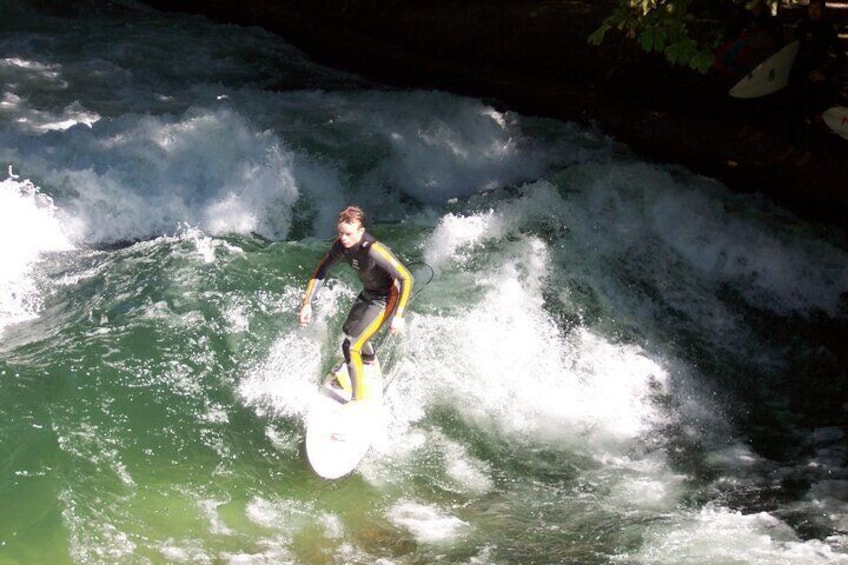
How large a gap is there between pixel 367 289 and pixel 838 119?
17.4ft

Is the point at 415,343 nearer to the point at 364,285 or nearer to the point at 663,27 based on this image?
the point at 364,285

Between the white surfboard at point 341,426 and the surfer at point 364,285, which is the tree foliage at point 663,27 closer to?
the surfer at point 364,285

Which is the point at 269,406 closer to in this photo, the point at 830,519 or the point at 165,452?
the point at 165,452

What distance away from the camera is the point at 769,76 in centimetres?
920

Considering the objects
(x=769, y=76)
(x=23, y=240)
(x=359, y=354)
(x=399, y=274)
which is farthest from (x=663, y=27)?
(x=23, y=240)

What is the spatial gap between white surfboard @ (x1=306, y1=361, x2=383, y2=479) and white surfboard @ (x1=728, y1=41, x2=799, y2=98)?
521 cm

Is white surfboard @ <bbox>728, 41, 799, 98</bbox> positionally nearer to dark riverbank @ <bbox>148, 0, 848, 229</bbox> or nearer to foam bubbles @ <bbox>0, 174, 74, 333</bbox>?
dark riverbank @ <bbox>148, 0, 848, 229</bbox>

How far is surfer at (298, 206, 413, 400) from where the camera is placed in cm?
619

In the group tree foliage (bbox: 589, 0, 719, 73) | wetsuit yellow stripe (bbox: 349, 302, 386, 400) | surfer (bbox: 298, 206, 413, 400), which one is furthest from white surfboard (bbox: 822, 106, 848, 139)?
wetsuit yellow stripe (bbox: 349, 302, 386, 400)

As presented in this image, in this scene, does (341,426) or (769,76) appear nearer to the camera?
(341,426)

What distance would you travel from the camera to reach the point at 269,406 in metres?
6.71

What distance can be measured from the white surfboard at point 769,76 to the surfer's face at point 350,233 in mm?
5187

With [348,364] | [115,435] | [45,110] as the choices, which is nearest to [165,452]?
[115,435]

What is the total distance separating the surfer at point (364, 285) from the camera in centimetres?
619
